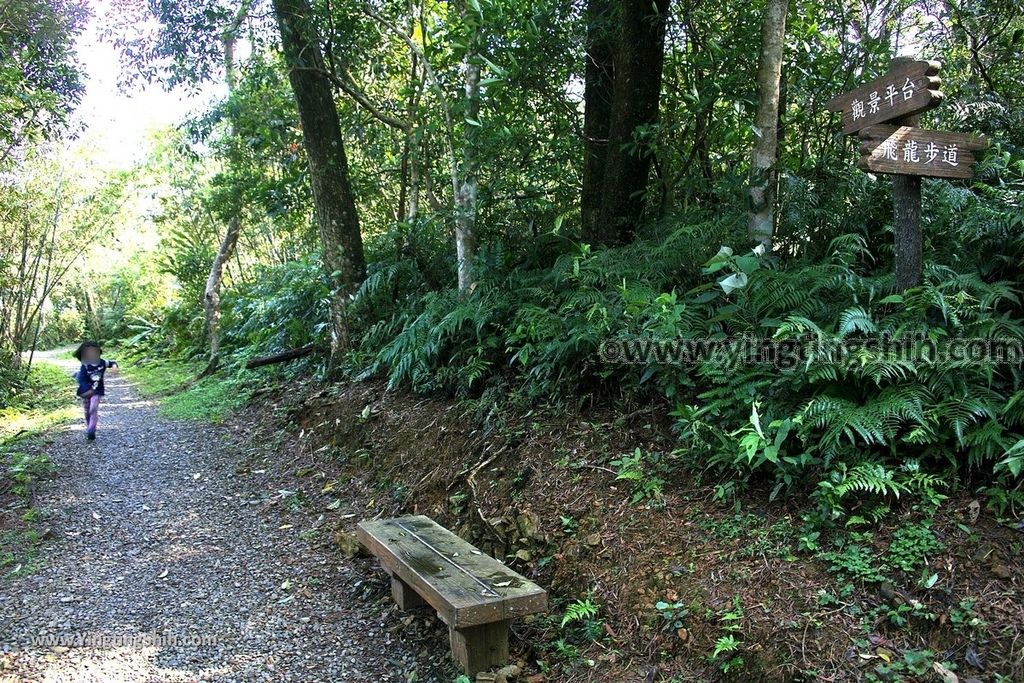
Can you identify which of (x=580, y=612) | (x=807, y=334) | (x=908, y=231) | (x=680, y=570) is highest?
(x=908, y=231)

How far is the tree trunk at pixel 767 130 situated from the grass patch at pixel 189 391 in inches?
315

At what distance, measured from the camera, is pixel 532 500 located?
197 inches

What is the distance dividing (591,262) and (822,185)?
2145 mm

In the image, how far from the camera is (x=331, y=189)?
9.94 metres

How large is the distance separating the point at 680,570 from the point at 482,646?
46.3 inches

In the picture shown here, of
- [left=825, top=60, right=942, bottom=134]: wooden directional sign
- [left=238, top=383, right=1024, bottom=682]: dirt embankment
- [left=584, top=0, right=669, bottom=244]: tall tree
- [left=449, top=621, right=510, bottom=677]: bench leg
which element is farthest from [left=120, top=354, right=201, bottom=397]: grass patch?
[left=825, top=60, right=942, bottom=134]: wooden directional sign

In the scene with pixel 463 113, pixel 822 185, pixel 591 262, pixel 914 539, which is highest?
pixel 463 113

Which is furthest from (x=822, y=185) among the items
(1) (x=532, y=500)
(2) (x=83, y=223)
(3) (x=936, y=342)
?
(2) (x=83, y=223)

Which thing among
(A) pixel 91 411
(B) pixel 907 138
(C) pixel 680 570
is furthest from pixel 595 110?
(A) pixel 91 411

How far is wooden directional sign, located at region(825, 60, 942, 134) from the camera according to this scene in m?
3.86

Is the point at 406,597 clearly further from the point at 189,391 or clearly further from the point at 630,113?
the point at 189,391

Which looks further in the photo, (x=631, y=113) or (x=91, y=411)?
(x=91, y=411)

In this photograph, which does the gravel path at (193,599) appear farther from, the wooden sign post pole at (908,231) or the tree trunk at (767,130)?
the tree trunk at (767,130)

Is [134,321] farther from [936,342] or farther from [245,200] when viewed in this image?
[936,342]
